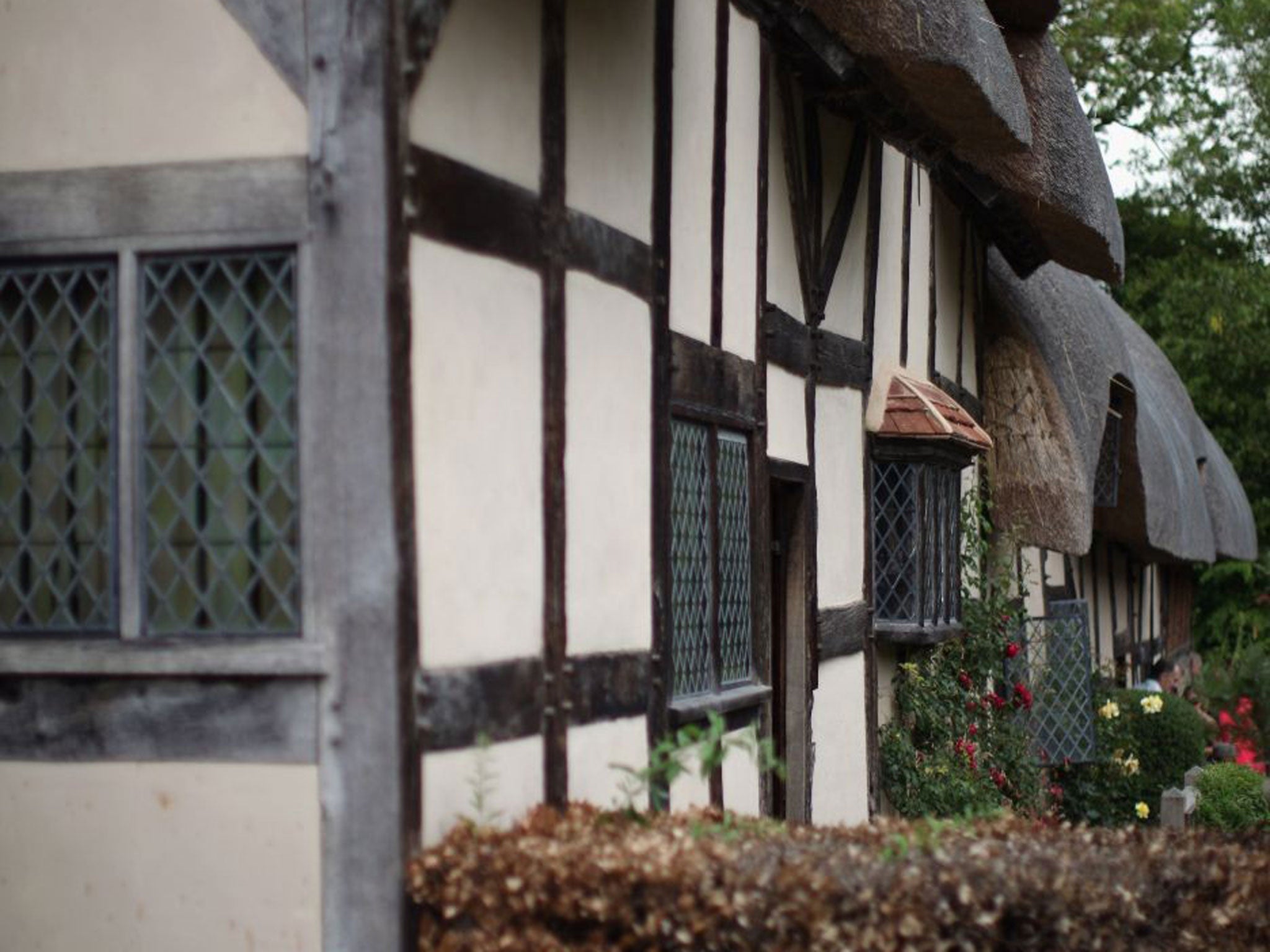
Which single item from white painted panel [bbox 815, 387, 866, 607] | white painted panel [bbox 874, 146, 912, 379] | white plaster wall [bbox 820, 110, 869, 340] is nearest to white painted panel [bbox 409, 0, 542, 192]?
white painted panel [bbox 815, 387, 866, 607]

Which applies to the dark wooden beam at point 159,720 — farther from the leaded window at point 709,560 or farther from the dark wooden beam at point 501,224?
the leaded window at point 709,560

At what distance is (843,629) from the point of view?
9.45 metres

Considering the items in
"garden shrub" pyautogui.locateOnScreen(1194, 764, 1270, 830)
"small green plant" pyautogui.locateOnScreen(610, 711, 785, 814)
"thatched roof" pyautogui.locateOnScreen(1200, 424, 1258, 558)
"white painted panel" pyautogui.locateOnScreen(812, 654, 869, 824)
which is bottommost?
"garden shrub" pyautogui.locateOnScreen(1194, 764, 1270, 830)

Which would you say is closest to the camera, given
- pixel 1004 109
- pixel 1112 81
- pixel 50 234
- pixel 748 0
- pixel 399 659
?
pixel 399 659

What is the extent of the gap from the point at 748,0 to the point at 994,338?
578 centimetres

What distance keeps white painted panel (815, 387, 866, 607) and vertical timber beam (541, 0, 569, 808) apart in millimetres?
3395

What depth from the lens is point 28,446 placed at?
207 inches

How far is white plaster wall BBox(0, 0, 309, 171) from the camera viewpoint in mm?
4980

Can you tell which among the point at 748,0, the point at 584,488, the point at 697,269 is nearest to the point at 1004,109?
the point at 748,0

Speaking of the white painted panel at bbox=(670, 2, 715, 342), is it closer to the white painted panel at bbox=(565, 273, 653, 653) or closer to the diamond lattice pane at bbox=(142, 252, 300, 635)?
the white painted panel at bbox=(565, 273, 653, 653)

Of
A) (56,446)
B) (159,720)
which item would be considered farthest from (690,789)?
(56,446)

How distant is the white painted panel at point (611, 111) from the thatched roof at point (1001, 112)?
1518 millimetres

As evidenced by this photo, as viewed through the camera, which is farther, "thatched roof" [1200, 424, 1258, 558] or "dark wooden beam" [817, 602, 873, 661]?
"thatched roof" [1200, 424, 1258, 558]

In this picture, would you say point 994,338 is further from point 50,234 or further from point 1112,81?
point 1112,81
